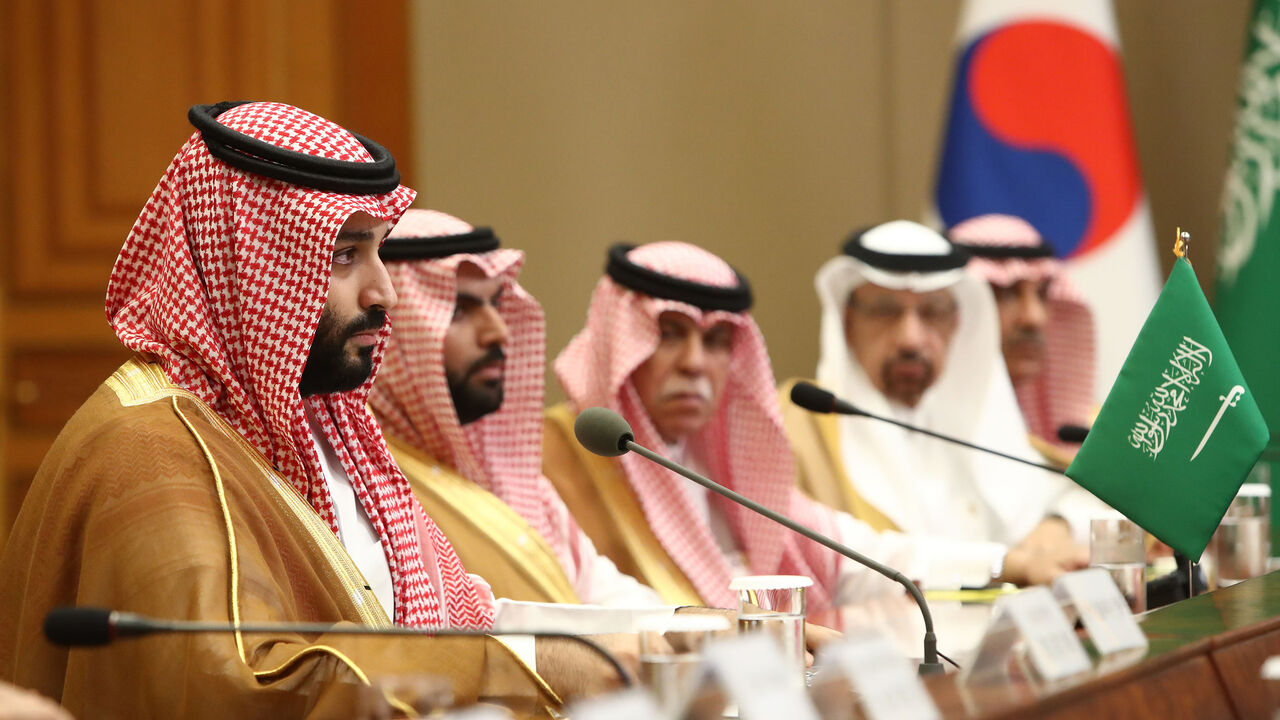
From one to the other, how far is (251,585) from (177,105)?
354 centimetres

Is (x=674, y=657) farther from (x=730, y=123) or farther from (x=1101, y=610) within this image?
(x=730, y=123)

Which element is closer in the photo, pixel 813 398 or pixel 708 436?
pixel 813 398

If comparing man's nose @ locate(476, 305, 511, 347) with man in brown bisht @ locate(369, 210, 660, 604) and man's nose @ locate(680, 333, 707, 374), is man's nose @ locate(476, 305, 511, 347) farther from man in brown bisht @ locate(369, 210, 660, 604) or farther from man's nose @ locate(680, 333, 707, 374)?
man's nose @ locate(680, 333, 707, 374)

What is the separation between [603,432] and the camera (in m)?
1.97

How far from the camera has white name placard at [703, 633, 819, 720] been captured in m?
1.08

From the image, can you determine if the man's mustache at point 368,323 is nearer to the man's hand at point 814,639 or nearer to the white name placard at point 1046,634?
the man's hand at point 814,639

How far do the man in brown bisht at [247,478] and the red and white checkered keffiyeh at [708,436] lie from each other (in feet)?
3.40

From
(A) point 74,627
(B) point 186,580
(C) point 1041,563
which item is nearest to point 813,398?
(C) point 1041,563

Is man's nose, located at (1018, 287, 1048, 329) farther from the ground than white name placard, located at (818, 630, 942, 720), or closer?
closer

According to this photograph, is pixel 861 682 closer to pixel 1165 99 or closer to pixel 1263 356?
pixel 1263 356

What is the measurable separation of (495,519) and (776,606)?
132 cm

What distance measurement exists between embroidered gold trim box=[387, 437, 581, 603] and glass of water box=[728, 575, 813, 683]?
120 cm

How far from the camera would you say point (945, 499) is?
4250 millimetres

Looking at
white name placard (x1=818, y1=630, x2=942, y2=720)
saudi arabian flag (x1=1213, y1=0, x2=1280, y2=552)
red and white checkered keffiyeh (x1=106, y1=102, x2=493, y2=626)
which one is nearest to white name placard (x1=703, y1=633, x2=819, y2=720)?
white name placard (x1=818, y1=630, x2=942, y2=720)
